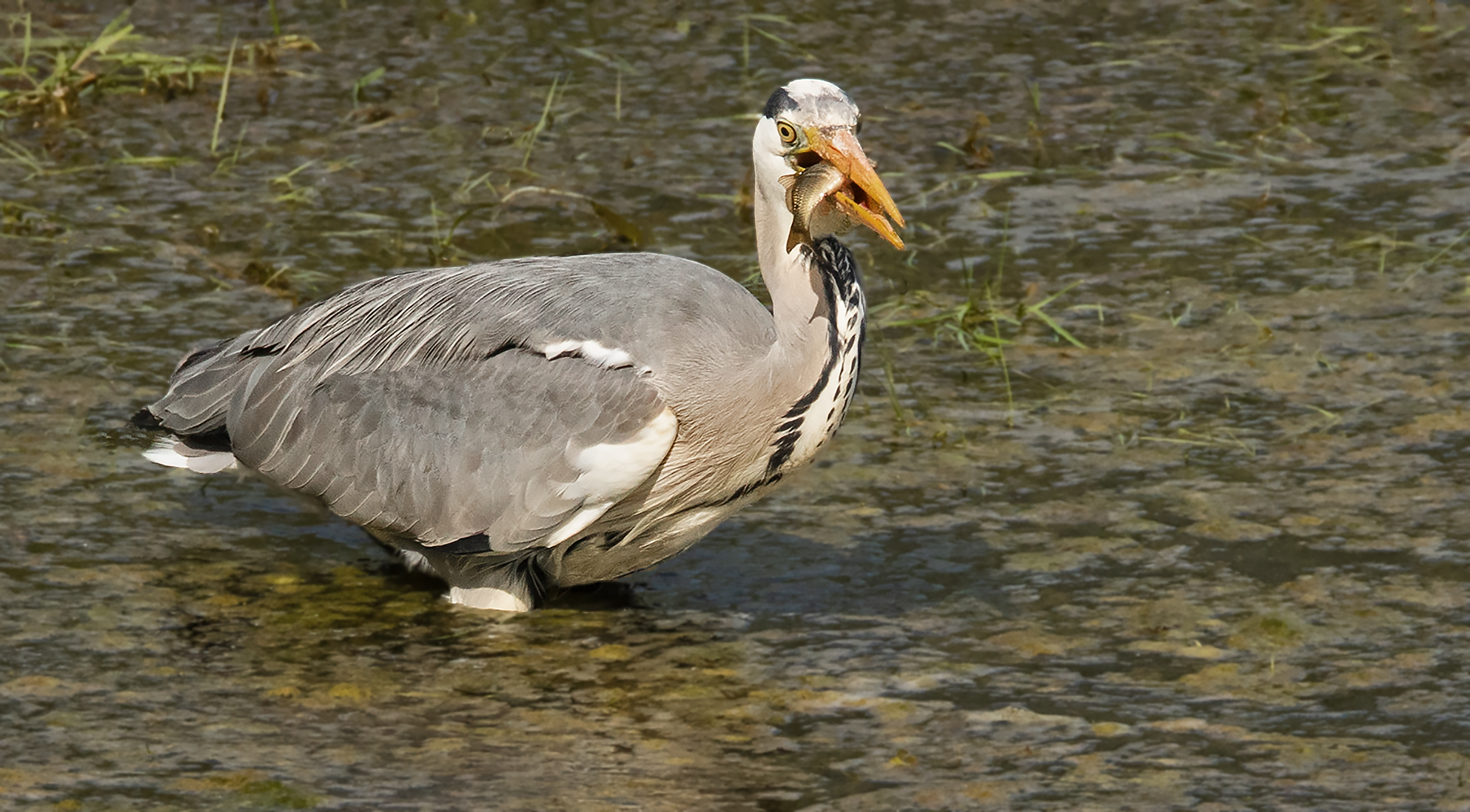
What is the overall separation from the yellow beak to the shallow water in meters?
1.24

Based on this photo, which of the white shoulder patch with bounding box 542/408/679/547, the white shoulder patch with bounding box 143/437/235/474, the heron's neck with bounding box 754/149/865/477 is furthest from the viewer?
the white shoulder patch with bounding box 143/437/235/474

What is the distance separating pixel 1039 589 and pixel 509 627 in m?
1.61

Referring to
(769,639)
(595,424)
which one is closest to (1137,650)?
(769,639)

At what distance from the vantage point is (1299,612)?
18.9ft

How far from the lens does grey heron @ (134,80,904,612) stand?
214 inches

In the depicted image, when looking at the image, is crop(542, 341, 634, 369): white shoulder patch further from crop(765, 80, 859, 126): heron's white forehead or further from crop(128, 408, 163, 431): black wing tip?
crop(128, 408, 163, 431): black wing tip

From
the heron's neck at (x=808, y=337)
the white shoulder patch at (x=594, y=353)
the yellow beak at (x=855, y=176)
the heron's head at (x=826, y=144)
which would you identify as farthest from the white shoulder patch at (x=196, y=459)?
the yellow beak at (x=855, y=176)

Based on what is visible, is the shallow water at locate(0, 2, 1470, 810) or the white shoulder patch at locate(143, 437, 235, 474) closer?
the shallow water at locate(0, 2, 1470, 810)

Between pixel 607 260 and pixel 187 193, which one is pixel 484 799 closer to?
pixel 607 260

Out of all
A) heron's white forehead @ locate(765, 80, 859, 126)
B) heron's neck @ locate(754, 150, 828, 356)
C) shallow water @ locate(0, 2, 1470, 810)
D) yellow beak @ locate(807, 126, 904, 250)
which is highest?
heron's white forehead @ locate(765, 80, 859, 126)

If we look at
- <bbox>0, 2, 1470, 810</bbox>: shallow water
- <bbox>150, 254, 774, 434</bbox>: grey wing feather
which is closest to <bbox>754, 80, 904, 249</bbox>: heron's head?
<bbox>150, 254, 774, 434</bbox>: grey wing feather

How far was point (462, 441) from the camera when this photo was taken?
5.69 metres

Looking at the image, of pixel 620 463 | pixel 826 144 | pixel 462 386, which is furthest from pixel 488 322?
pixel 826 144

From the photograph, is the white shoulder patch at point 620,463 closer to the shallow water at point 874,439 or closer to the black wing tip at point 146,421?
the shallow water at point 874,439
